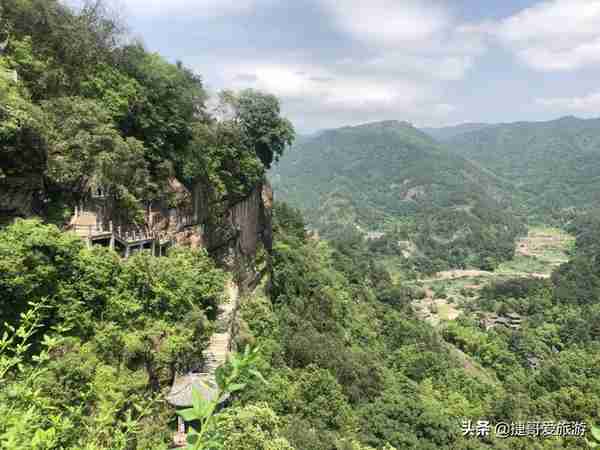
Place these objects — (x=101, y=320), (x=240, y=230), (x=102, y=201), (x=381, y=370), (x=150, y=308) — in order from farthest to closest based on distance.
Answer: (x=381, y=370)
(x=240, y=230)
(x=102, y=201)
(x=150, y=308)
(x=101, y=320)

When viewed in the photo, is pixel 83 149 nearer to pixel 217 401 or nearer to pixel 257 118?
pixel 257 118

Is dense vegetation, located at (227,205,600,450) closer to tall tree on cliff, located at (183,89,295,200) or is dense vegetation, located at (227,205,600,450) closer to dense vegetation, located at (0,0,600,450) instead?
dense vegetation, located at (0,0,600,450)

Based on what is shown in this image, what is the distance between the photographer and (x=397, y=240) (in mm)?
135250

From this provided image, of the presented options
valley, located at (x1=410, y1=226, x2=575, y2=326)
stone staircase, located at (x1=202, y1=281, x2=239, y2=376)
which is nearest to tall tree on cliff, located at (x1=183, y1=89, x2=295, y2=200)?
stone staircase, located at (x1=202, y1=281, x2=239, y2=376)

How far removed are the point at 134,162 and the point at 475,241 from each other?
135 m

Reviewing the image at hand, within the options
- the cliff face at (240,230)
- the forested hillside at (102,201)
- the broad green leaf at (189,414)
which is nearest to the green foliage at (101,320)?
the forested hillside at (102,201)

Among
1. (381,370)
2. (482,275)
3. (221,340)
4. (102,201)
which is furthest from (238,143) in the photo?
(482,275)

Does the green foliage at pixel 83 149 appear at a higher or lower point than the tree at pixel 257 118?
lower

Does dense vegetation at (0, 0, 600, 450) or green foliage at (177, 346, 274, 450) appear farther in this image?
dense vegetation at (0, 0, 600, 450)

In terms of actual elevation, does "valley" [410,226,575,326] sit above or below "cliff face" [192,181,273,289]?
below

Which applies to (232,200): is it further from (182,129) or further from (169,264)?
(169,264)

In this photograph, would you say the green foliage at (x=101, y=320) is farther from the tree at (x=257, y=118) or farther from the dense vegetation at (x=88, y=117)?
the tree at (x=257, y=118)

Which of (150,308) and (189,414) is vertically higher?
(189,414)

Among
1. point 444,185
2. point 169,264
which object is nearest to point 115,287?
point 169,264
